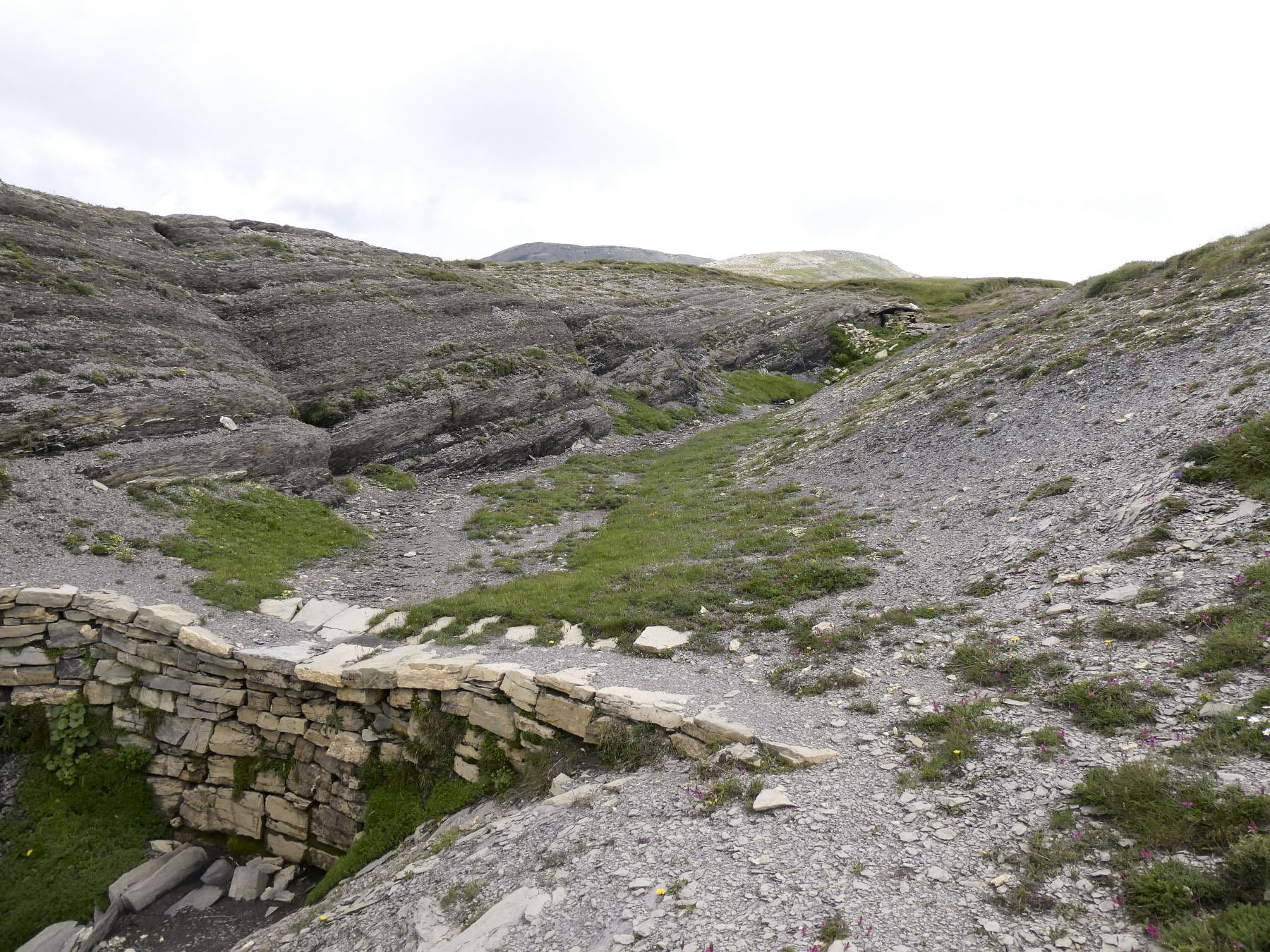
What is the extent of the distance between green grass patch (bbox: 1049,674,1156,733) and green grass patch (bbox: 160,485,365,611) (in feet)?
65.6

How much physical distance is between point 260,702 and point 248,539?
946 centimetres

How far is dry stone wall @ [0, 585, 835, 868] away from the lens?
14.0 metres

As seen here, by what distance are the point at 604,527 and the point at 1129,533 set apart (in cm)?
1864

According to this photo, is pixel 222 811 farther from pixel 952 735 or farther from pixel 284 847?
pixel 952 735

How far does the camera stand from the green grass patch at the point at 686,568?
17.2 meters

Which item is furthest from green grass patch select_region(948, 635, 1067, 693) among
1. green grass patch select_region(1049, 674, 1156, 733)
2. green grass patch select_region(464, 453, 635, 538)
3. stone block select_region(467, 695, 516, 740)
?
green grass patch select_region(464, 453, 635, 538)

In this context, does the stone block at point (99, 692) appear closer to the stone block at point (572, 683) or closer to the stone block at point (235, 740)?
the stone block at point (235, 740)

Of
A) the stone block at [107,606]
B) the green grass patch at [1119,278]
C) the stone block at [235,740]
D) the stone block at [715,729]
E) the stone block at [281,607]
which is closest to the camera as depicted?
the stone block at [715,729]

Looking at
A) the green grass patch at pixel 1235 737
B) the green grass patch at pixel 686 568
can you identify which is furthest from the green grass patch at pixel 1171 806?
the green grass patch at pixel 686 568

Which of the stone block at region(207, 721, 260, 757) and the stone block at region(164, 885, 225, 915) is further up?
the stone block at region(207, 721, 260, 757)

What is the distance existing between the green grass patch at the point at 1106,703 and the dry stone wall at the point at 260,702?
754cm

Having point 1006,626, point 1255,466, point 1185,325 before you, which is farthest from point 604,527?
point 1185,325

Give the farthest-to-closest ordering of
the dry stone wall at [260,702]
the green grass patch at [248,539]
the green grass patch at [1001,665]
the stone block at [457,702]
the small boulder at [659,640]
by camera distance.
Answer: the green grass patch at [248,539], the small boulder at [659,640], the stone block at [457,702], the dry stone wall at [260,702], the green grass patch at [1001,665]

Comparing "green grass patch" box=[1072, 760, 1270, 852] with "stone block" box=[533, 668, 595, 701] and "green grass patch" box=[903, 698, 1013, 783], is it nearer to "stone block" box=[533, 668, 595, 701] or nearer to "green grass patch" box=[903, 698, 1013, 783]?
"green grass patch" box=[903, 698, 1013, 783]
